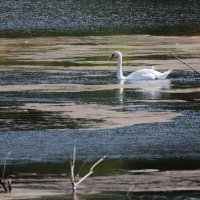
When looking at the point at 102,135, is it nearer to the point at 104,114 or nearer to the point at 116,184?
the point at 104,114

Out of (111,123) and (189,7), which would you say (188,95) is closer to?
(111,123)

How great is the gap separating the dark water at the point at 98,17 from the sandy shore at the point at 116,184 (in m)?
26.6

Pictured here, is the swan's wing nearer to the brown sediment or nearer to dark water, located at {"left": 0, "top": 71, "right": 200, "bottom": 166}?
dark water, located at {"left": 0, "top": 71, "right": 200, "bottom": 166}

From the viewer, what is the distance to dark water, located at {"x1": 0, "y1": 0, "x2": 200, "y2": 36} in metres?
41.8

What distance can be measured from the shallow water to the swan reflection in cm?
2

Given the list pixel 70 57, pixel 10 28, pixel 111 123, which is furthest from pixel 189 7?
pixel 111 123

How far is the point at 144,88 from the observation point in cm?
2206

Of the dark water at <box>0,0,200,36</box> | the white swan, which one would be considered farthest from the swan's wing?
the dark water at <box>0,0,200,36</box>

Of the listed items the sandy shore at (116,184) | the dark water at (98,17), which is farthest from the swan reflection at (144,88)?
the dark water at (98,17)

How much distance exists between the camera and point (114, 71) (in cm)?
2541

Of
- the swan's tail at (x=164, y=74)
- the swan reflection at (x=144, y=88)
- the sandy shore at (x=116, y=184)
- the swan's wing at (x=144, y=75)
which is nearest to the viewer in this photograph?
the sandy shore at (x=116, y=184)

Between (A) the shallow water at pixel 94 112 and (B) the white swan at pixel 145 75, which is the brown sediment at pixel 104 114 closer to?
(A) the shallow water at pixel 94 112

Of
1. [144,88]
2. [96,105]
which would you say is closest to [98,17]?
[144,88]

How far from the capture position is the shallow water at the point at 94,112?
1380 cm
